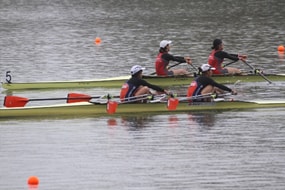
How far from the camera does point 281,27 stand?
48.2m

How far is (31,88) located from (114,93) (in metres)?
2.57

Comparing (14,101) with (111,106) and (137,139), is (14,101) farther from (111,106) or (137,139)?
(137,139)

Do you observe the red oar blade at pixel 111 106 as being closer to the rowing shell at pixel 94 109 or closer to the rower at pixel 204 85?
the rowing shell at pixel 94 109

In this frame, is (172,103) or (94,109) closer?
(172,103)

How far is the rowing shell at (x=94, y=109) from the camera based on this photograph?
2380 cm

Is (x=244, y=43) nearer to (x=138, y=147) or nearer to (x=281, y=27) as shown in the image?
(x=281, y=27)

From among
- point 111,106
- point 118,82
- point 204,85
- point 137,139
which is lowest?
point 137,139

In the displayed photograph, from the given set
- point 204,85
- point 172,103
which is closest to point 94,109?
point 172,103

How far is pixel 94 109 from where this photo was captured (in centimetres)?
2400

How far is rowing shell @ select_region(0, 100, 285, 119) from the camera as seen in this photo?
2380cm

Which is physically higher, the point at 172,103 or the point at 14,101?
the point at 14,101

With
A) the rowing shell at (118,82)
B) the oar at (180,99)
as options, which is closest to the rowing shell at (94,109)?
the oar at (180,99)

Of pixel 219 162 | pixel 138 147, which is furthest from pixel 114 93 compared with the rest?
pixel 219 162

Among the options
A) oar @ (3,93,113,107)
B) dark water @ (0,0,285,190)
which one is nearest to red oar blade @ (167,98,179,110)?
dark water @ (0,0,285,190)
